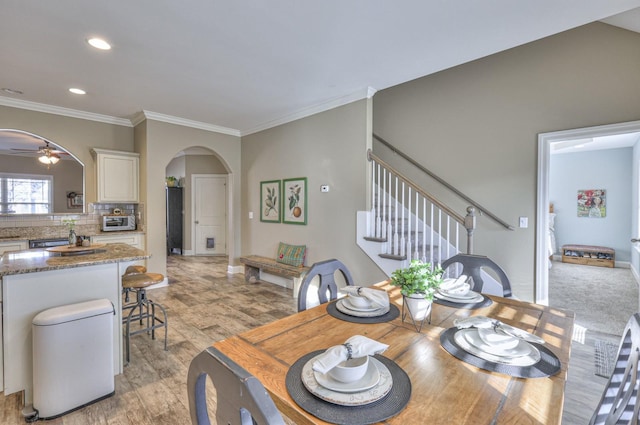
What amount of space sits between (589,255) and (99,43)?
8.72m

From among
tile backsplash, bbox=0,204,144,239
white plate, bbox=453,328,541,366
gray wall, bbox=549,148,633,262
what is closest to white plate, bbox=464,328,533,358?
white plate, bbox=453,328,541,366

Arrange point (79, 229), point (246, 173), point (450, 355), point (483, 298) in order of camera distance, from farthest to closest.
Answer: point (246, 173) < point (79, 229) < point (483, 298) < point (450, 355)

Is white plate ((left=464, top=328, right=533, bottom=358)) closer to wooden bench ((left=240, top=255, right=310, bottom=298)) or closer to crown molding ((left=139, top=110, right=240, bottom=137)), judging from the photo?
wooden bench ((left=240, top=255, right=310, bottom=298))

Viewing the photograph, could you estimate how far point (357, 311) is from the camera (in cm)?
151

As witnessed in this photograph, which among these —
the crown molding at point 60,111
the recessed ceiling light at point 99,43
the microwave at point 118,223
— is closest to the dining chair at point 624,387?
the recessed ceiling light at point 99,43

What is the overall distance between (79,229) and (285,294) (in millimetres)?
3352

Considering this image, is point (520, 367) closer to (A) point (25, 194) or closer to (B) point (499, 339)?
(B) point (499, 339)

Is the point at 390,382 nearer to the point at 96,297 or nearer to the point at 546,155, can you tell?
the point at 96,297

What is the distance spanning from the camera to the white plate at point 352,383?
871 millimetres

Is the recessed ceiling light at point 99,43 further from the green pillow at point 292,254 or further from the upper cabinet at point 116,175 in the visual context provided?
the green pillow at point 292,254

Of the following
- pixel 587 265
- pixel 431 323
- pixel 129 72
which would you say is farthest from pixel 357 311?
pixel 587 265

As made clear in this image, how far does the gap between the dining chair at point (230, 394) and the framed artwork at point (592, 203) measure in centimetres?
847

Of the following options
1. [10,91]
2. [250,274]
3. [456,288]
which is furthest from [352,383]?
[10,91]

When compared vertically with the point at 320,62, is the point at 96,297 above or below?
below
